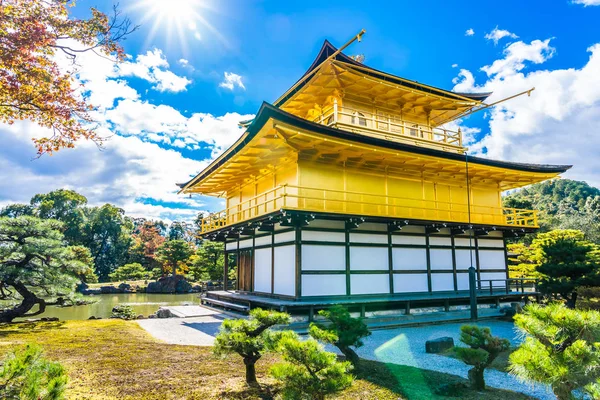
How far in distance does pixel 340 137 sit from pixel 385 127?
5324mm

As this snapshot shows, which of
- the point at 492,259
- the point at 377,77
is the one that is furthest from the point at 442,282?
the point at 377,77

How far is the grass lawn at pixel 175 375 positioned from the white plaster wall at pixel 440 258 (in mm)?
8434

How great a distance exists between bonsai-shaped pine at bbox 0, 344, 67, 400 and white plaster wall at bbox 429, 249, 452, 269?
530 inches

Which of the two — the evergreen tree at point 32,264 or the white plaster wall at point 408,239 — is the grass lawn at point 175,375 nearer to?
the evergreen tree at point 32,264

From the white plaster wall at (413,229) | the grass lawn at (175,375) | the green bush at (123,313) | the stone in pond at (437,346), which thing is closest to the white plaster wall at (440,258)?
the white plaster wall at (413,229)

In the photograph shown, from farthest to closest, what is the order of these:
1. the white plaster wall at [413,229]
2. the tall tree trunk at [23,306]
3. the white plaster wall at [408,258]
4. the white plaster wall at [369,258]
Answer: the white plaster wall at [413,229], the white plaster wall at [408,258], the white plaster wall at [369,258], the tall tree trunk at [23,306]

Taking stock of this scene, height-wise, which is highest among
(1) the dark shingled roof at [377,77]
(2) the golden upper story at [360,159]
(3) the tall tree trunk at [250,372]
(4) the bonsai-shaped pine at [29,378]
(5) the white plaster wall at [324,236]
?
(1) the dark shingled roof at [377,77]

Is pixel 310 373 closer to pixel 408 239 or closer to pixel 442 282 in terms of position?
pixel 408 239

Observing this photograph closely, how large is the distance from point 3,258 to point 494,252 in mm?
18953

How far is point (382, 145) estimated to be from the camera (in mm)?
12500

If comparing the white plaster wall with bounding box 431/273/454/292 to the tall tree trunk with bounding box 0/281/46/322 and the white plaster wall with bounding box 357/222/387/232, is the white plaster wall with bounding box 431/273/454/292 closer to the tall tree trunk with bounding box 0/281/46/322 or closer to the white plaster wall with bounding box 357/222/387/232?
the white plaster wall with bounding box 357/222/387/232

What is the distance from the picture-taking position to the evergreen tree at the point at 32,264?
10930mm

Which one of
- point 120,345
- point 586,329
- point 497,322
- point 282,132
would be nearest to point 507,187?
point 497,322

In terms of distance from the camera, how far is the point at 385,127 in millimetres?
16141
